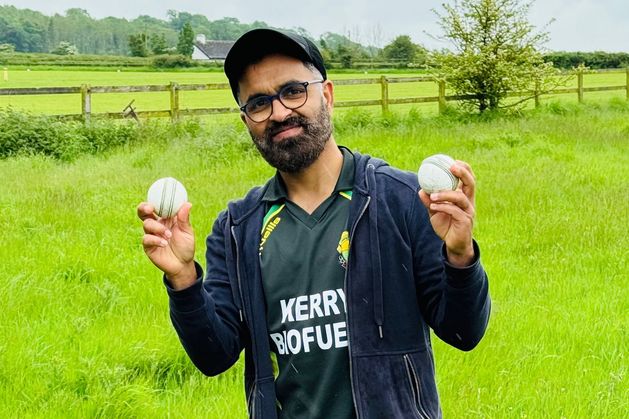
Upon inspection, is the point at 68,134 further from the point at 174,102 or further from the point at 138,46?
the point at 138,46

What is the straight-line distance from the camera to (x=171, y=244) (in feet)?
6.83

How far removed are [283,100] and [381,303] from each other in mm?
612

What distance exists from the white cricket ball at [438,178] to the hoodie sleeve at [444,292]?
0.15 meters

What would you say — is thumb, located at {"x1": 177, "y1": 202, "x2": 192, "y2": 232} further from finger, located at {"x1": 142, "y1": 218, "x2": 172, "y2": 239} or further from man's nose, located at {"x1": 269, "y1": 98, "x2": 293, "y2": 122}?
man's nose, located at {"x1": 269, "y1": 98, "x2": 293, "y2": 122}

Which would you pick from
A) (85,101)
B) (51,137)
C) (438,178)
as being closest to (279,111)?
(438,178)

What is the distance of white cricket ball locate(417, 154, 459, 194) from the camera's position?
6.20ft

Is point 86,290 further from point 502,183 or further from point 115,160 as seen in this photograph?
point 115,160

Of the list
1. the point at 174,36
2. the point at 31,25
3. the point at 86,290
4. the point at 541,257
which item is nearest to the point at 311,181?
the point at 86,290

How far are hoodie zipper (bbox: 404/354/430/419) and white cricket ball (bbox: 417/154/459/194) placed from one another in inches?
18.4

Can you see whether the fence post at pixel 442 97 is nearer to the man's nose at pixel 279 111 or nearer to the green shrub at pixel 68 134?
the green shrub at pixel 68 134

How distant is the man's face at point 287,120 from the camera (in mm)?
2100

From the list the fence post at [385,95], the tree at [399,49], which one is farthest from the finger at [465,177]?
the tree at [399,49]

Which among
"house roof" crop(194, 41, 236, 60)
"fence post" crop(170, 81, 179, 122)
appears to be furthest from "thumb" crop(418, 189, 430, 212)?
"house roof" crop(194, 41, 236, 60)

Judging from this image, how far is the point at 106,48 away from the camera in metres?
150
